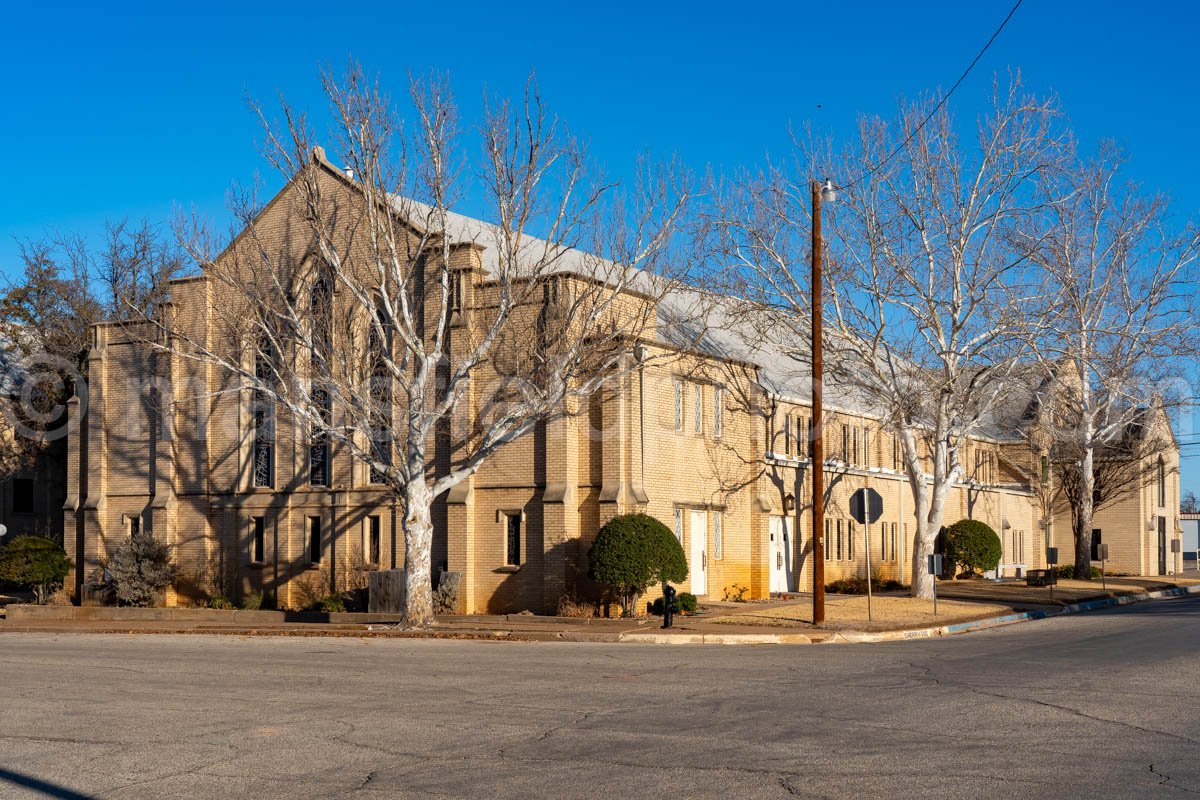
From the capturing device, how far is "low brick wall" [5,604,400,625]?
3059cm

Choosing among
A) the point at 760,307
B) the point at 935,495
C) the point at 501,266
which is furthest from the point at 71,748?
the point at 935,495

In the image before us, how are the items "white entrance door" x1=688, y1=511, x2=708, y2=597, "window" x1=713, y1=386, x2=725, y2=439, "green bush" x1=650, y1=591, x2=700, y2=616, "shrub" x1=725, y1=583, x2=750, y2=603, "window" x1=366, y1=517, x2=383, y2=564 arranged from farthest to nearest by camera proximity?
"window" x1=713, y1=386, x2=725, y2=439
"shrub" x1=725, y1=583, x2=750, y2=603
"window" x1=366, y1=517, x2=383, y2=564
"white entrance door" x1=688, y1=511, x2=708, y2=597
"green bush" x1=650, y1=591, x2=700, y2=616

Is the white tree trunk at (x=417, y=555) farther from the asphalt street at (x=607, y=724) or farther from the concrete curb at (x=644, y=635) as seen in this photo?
the asphalt street at (x=607, y=724)

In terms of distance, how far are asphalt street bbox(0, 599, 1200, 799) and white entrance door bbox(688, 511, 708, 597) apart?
459 inches

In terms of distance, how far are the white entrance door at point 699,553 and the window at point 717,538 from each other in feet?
1.37

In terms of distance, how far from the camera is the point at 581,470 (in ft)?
102

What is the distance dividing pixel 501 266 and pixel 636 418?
18.9 feet

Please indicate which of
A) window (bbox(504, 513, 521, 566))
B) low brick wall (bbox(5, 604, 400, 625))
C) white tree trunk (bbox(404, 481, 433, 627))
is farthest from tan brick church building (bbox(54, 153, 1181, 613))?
white tree trunk (bbox(404, 481, 433, 627))

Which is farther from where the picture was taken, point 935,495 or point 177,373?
point 177,373

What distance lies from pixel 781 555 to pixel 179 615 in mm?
16793

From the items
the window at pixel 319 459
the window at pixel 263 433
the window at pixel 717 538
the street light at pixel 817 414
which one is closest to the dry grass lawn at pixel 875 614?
A: the street light at pixel 817 414

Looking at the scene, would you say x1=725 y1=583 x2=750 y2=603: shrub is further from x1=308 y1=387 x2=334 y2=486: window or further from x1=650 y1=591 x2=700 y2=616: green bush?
x1=308 y1=387 x2=334 y2=486: window

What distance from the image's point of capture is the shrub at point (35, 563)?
37.2 meters

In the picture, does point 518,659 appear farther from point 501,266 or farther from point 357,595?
point 357,595
